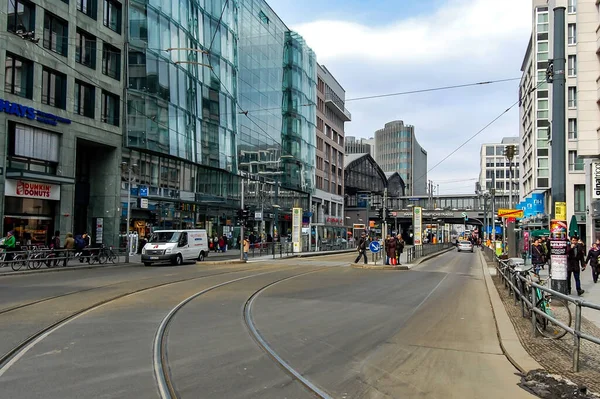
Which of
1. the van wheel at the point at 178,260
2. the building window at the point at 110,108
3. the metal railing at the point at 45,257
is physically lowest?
the van wheel at the point at 178,260

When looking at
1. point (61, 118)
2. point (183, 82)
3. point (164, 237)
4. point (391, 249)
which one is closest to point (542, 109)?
point (391, 249)

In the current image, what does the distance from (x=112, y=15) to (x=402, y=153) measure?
137262mm

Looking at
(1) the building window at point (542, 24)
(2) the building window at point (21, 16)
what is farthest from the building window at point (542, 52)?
(2) the building window at point (21, 16)

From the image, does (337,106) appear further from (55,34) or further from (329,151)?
(55,34)

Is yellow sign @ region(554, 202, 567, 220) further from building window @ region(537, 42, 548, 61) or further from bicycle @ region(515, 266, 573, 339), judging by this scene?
building window @ region(537, 42, 548, 61)

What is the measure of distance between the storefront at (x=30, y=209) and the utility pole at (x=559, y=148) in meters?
26.7

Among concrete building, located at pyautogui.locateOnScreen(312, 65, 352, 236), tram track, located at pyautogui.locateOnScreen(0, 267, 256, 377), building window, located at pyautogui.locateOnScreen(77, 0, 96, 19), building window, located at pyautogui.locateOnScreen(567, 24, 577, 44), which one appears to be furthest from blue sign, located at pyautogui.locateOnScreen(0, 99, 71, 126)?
concrete building, located at pyautogui.locateOnScreen(312, 65, 352, 236)

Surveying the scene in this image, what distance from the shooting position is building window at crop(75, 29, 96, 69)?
34.2 meters

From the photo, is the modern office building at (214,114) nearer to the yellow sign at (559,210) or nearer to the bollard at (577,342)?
the yellow sign at (559,210)

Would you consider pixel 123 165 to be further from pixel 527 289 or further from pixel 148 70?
pixel 527 289

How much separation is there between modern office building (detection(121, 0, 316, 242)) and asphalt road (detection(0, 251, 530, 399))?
17717 mm

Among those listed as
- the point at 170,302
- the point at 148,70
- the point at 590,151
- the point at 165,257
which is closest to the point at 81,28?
the point at 148,70

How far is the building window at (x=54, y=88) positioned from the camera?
31578 mm

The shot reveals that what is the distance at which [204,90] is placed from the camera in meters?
47.3
